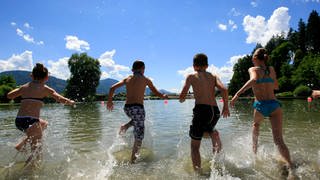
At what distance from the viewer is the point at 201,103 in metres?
6.09

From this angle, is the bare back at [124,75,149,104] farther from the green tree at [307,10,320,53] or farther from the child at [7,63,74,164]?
the green tree at [307,10,320,53]

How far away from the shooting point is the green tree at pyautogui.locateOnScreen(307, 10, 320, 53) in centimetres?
8450

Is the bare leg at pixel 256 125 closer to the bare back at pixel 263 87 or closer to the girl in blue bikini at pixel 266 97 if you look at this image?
the girl in blue bikini at pixel 266 97

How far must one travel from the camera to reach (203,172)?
20.1 feet

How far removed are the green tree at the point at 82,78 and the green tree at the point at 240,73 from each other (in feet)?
132

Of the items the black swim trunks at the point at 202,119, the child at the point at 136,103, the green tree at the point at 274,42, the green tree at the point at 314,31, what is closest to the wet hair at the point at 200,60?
the black swim trunks at the point at 202,119

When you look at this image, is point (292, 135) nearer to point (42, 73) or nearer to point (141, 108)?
point (141, 108)

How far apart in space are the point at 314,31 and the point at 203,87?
90320 millimetres

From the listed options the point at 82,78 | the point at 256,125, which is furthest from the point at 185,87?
→ the point at 82,78

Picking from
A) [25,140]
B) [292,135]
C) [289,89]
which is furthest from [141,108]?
[289,89]

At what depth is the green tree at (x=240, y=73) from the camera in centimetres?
9053

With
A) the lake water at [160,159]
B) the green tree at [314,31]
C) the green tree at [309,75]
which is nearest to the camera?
the lake water at [160,159]

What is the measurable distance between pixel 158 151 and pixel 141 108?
183cm

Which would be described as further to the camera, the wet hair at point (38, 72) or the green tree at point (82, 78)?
the green tree at point (82, 78)
